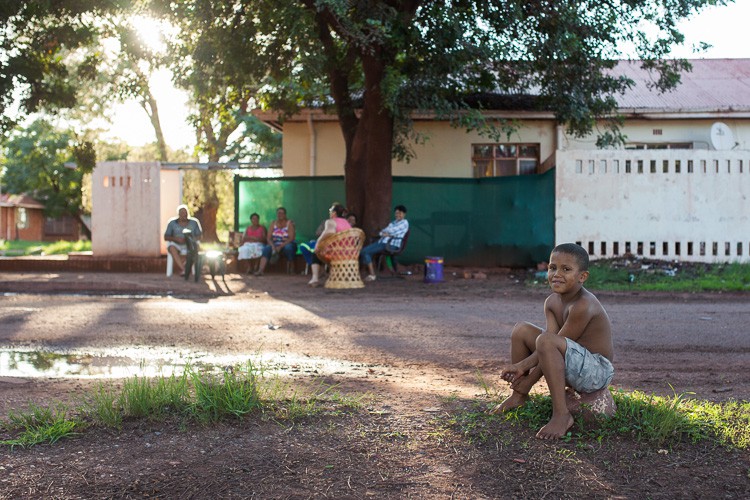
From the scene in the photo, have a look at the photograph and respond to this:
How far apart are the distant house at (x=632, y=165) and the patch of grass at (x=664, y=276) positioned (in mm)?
816

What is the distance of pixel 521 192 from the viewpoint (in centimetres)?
1694

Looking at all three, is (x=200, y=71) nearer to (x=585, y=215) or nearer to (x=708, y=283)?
(x=585, y=215)

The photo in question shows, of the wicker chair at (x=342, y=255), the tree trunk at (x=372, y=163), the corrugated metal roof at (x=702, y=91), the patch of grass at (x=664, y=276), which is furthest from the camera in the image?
the corrugated metal roof at (x=702, y=91)

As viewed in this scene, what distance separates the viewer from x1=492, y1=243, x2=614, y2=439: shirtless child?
169 inches

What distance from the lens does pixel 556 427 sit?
4289 mm

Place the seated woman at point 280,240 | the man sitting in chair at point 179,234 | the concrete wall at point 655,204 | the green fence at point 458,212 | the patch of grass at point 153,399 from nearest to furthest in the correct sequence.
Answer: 1. the patch of grass at point 153,399
2. the concrete wall at point 655,204
3. the man sitting in chair at point 179,234
4. the green fence at point 458,212
5. the seated woman at point 280,240

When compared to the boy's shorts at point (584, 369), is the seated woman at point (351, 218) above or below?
above

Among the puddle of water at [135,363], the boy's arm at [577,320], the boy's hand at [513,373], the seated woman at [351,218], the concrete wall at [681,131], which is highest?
the concrete wall at [681,131]

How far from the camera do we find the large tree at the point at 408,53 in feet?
44.4

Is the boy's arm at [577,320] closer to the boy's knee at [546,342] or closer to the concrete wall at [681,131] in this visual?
the boy's knee at [546,342]

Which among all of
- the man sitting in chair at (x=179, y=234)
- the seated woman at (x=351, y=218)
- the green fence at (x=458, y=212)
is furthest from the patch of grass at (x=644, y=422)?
the man sitting in chair at (x=179, y=234)

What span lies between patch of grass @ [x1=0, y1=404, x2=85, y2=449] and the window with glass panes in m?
16.5

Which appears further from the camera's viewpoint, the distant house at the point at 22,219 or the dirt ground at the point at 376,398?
the distant house at the point at 22,219

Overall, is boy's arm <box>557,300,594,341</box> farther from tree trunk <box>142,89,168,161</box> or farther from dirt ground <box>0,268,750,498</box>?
tree trunk <box>142,89,168,161</box>
